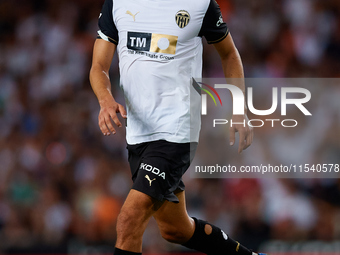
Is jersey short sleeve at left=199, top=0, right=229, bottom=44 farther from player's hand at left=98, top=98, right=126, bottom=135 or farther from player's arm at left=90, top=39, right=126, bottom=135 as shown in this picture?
player's hand at left=98, top=98, right=126, bottom=135

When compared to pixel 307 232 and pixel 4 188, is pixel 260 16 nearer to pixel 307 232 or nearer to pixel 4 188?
pixel 307 232

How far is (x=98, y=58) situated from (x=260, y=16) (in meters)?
5.77

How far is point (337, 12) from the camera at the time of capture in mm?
8602

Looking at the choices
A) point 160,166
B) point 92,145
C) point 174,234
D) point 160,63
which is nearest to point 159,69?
point 160,63

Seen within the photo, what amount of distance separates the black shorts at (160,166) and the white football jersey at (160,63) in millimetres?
58

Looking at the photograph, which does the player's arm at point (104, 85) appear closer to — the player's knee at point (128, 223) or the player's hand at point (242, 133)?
the player's knee at point (128, 223)

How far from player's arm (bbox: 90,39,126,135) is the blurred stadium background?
3670 mm

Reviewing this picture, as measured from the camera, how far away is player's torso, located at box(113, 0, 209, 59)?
328cm

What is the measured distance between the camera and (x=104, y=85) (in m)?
3.26

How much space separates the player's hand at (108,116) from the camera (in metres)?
2.87

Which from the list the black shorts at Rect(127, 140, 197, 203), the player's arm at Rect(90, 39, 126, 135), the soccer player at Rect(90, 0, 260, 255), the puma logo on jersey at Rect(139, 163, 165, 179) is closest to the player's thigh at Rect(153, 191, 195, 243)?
the soccer player at Rect(90, 0, 260, 255)

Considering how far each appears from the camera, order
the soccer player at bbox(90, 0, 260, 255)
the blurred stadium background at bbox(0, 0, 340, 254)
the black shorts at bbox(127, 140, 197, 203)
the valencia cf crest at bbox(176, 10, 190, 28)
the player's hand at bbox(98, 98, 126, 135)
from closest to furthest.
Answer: the player's hand at bbox(98, 98, 126, 135)
the black shorts at bbox(127, 140, 197, 203)
the soccer player at bbox(90, 0, 260, 255)
the valencia cf crest at bbox(176, 10, 190, 28)
the blurred stadium background at bbox(0, 0, 340, 254)

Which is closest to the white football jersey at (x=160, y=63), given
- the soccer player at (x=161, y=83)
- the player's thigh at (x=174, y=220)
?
the soccer player at (x=161, y=83)

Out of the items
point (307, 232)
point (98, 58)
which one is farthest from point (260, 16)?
point (98, 58)
